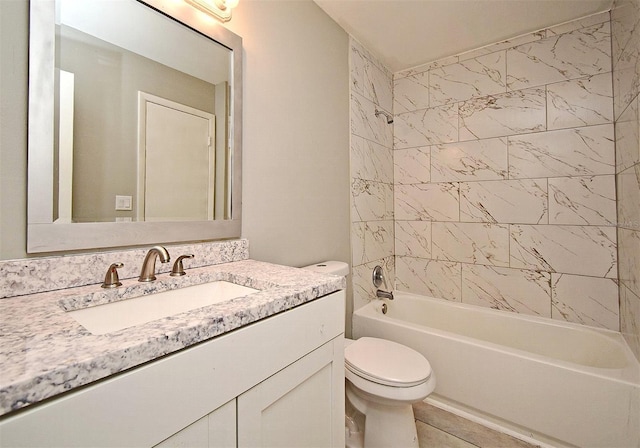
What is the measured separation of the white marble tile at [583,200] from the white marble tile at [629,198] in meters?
0.08

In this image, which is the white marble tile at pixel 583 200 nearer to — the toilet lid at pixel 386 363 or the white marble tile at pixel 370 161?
the white marble tile at pixel 370 161

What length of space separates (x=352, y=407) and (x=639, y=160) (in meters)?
1.84

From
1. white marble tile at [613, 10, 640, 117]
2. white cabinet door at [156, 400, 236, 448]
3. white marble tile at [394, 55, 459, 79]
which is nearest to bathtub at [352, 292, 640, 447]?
white marble tile at [613, 10, 640, 117]

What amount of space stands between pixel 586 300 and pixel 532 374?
0.78 m

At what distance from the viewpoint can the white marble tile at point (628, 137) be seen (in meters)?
1.33

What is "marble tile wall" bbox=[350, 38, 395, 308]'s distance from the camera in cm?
211

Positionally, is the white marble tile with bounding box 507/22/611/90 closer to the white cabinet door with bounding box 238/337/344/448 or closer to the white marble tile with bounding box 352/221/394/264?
the white marble tile with bounding box 352/221/394/264

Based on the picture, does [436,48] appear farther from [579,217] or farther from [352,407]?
[352,407]

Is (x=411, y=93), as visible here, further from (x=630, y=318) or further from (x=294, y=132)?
(x=630, y=318)

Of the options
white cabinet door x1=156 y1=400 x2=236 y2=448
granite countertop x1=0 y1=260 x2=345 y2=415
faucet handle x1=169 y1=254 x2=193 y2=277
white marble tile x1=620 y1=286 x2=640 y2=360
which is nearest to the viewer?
granite countertop x1=0 y1=260 x2=345 y2=415

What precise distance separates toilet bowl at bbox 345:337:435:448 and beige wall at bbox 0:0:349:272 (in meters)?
0.64

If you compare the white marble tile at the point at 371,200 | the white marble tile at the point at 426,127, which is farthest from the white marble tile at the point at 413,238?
the white marble tile at the point at 426,127

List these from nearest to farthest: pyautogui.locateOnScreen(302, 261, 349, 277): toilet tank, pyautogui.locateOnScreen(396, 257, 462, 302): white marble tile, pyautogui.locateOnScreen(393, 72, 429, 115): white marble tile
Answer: pyautogui.locateOnScreen(302, 261, 349, 277): toilet tank, pyautogui.locateOnScreen(396, 257, 462, 302): white marble tile, pyautogui.locateOnScreen(393, 72, 429, 115): white marble tile

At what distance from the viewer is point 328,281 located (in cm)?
90
